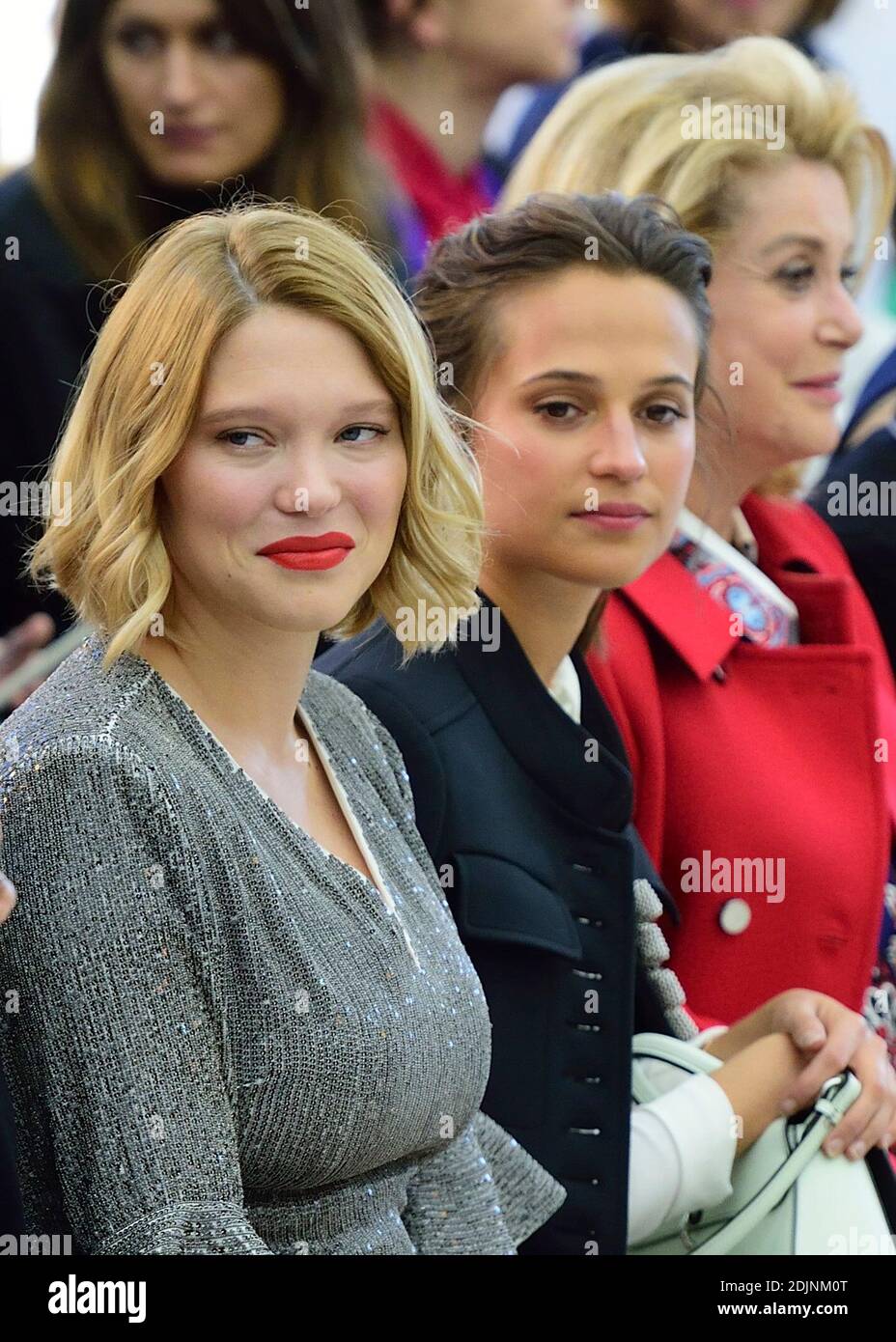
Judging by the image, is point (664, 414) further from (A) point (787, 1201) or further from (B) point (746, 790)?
(A) point (787, 1201)

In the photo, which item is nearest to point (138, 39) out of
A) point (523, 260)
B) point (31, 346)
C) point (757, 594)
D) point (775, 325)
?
point (31, 346)

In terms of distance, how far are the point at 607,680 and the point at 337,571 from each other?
19.0 inches

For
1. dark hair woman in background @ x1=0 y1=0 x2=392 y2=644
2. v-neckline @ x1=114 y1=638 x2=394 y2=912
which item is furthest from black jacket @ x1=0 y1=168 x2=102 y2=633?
v-neckline @ x1=114 y1=638 x2=394 y2=912

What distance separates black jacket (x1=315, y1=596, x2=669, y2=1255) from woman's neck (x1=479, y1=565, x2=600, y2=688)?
36mm

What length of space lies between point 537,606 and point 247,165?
60 cm

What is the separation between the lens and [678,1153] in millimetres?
1433

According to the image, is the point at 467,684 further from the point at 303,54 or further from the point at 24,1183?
the point at 303,54

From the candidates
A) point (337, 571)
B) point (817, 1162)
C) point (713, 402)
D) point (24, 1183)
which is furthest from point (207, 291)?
point (817, 1162)

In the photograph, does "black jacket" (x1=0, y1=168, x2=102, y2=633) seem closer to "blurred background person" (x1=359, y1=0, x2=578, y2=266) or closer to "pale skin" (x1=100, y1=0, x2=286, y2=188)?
"pale skin" (x1=100, y1=0, x2=286, y2=188)

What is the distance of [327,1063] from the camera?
1.07 m

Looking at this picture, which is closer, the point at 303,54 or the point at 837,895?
the point at 837,895

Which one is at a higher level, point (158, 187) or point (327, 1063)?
point (158, 187)

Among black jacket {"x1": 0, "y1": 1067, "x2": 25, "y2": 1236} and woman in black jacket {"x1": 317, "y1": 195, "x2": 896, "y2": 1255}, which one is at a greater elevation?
woman in black jacket {"x1": 317, "y1": 195, "x2": 896, "y2": 1255}

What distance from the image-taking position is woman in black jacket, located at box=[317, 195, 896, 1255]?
1.40m
